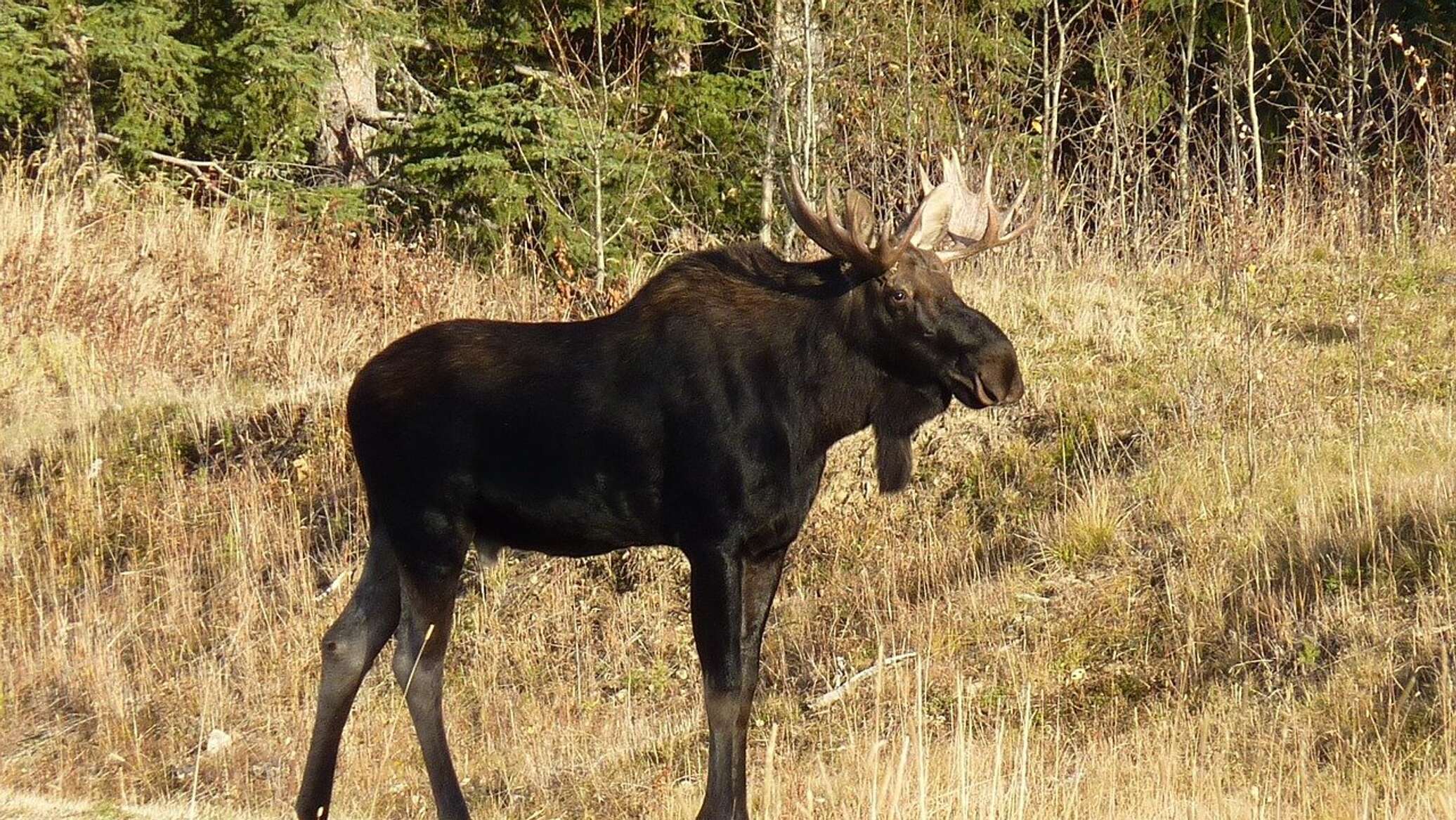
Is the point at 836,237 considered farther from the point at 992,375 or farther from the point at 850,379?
the point at 992,375

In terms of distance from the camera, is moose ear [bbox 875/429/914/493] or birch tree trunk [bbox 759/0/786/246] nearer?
moose ear [bbox 875/429/914/493]

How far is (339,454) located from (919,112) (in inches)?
235

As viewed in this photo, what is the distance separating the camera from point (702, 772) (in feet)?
25.7

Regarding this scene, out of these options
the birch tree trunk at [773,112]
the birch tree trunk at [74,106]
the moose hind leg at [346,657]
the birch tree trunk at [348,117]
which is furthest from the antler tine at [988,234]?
the birch tree trunk at [74,106]

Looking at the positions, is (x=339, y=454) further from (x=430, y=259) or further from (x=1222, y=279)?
(x=1222, y=279)

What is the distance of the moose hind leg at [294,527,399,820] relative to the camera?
6582 millimetres

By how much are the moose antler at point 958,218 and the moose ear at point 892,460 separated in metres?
0.71

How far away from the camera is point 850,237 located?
6.26m

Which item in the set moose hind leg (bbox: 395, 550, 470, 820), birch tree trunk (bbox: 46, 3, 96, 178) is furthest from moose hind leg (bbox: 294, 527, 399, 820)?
birch tree trunk (bbox: 46, 3, 96, 178)

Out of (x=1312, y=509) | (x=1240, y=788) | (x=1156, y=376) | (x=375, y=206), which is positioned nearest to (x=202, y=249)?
(x=375, y=206)

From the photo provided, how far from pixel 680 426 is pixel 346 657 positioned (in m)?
1.62

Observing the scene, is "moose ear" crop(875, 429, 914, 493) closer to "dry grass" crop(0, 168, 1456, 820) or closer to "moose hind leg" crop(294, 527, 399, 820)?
"dry grass" crop(0, 168, 1456, 820)

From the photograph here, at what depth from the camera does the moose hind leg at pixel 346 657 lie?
658 cm

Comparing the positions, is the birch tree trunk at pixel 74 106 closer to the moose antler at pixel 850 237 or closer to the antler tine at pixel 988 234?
the antler tine at pixel 988 234
